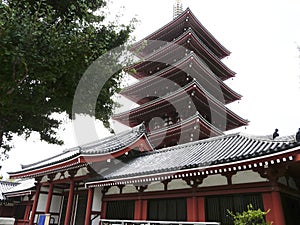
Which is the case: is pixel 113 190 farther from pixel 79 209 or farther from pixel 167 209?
pixel 167 209

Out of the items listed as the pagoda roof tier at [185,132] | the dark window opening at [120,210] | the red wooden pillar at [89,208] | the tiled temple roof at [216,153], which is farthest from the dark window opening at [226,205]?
the pagoda roof tier at [185,132]

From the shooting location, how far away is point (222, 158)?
25.0 feet

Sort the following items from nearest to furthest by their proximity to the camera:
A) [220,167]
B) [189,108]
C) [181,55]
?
[220,167] → [189,108] → [181,55]

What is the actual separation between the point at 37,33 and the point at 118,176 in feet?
19.0

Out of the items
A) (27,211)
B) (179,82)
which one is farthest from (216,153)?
(27,211)

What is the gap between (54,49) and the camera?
17.7 feet

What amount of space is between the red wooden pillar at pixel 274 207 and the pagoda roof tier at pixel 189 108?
30.7 ft

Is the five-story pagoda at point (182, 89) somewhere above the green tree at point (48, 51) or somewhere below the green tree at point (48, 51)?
above

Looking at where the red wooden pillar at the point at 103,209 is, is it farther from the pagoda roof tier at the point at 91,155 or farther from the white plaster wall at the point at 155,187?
the white plaster wall at the point at 155,187

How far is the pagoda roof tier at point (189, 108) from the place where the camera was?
53.0ft

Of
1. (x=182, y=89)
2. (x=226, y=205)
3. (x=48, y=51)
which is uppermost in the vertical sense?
(x=182, y=89)

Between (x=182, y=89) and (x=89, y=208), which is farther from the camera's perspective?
(x=182, y=89)

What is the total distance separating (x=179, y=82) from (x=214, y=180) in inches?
457

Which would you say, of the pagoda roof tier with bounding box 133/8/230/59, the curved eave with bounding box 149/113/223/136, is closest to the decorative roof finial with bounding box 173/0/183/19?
the pagoda roof tier with bounding box 133/8/230/59
